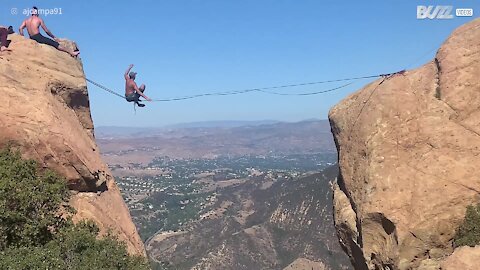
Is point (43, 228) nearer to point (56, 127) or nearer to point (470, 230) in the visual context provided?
point (56, 127)

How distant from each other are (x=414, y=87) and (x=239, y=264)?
107619 mm

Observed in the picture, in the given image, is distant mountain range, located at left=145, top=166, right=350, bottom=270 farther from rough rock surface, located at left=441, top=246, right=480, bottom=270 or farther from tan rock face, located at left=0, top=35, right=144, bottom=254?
rough rock surface, located at left=441, top=246, right=480, bottom=270

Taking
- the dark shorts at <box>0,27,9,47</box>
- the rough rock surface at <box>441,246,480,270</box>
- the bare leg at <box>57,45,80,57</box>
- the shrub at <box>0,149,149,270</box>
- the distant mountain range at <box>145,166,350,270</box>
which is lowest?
the distant mountain range at <box>145,166,350,270</box>

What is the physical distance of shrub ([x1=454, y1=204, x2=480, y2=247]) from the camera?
15750mm

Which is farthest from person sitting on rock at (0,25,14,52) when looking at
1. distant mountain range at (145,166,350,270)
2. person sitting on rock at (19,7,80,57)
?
distant mountain range at (145,166,350,270)

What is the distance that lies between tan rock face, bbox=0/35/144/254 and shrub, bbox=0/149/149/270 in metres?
2.26

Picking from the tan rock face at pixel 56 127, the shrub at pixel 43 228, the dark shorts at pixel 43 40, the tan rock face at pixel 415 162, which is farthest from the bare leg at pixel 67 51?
the tan rock face at pixel 415 162

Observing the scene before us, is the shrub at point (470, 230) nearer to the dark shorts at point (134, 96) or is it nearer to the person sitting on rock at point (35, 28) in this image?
the dark shorts at point (134, 96)

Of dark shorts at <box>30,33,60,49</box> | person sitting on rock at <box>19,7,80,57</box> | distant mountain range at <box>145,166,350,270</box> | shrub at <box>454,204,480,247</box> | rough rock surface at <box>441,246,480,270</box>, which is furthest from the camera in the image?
distant mountain range at <box>145,166,350,270</box>

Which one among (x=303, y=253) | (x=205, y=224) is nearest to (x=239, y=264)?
(x=303, y=253)

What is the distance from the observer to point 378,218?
61.3 ft

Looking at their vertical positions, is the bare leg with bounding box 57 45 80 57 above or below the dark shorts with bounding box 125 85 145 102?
above

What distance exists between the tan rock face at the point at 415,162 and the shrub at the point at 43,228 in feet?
34.1

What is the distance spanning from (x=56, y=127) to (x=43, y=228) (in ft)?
21.9
